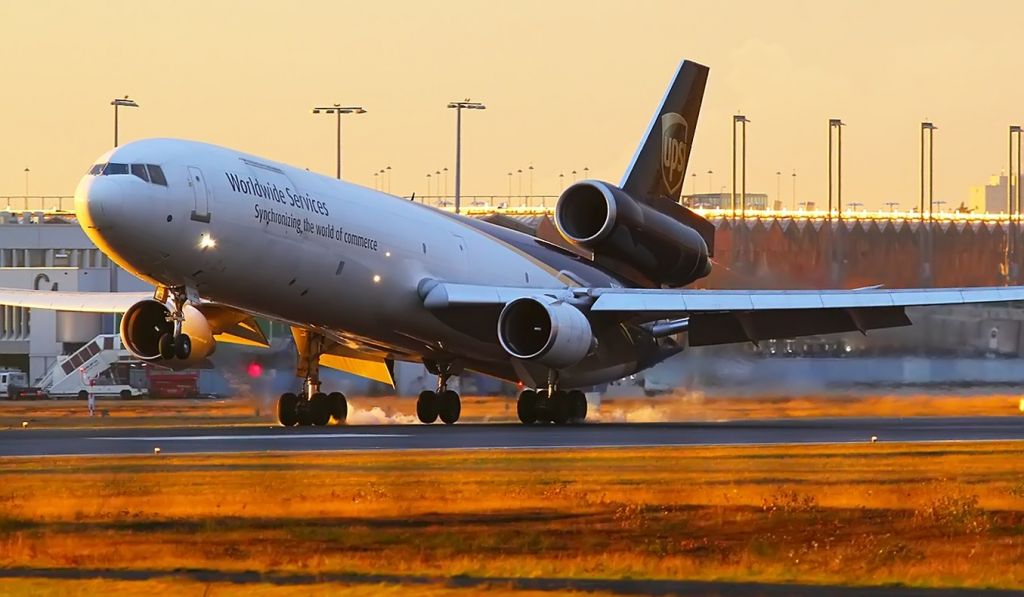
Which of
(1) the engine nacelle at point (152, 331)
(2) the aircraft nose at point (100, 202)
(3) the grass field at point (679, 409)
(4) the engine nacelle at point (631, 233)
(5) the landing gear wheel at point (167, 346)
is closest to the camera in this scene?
(2) the aircraft nose at point (100, 202)

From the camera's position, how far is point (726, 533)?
1744 cm

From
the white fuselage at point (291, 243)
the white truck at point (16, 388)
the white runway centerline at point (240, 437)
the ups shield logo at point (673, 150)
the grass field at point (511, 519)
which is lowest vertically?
the white truck at point (16, 388)

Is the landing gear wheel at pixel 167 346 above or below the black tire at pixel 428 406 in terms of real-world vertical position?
above

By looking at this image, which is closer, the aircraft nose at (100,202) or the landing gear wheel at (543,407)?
the aircraft nose at (100,202)

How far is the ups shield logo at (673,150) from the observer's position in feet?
149

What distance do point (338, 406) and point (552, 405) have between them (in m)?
4.72

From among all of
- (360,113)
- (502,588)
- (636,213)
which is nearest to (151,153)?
(636,213)

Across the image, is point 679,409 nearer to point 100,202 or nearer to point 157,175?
point 157,175

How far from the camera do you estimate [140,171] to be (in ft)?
102

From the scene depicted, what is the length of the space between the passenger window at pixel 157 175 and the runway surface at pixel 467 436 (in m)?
4.51

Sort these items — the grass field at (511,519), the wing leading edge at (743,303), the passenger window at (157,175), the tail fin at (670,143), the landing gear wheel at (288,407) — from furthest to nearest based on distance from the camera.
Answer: the tail fin at (670,143), the wing leading edge at (743,303), the landing gear wheel at (288,407), the passenger window at (157,175), the grass field at (511,519)

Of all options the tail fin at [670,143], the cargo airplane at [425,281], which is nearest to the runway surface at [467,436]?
the cargo airplane at [425,281]

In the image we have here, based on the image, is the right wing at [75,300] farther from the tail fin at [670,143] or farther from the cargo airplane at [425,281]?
the tail fin at [670,143]

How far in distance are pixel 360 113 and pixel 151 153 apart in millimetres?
59153
